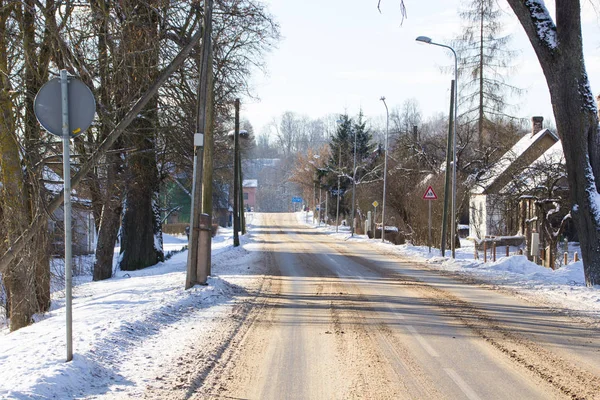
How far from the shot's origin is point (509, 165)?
31.3 metres

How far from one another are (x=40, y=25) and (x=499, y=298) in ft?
32.9

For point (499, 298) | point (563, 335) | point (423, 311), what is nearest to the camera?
point (563, 335)

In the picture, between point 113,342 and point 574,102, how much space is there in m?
11.4

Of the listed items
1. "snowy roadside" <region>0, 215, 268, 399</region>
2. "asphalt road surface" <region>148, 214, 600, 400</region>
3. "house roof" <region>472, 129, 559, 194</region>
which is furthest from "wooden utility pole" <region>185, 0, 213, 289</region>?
"house roof" <region>472, 129, 559, 194</region>

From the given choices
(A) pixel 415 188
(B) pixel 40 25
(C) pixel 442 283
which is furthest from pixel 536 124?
(B) pixel 40 25

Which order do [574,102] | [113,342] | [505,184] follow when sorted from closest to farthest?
[113,342] → [574,102] → [505,184]

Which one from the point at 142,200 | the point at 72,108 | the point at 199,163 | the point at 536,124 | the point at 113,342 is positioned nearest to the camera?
the point at 72,108

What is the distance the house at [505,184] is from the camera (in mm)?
28656

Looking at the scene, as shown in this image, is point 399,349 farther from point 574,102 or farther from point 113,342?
point 574,102

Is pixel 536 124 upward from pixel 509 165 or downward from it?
upward

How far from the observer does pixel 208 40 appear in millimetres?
12273

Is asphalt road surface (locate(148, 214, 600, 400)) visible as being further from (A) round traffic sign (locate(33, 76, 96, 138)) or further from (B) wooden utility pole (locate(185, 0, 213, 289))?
(A) round traffic sign (locate(33, 76, 96, 138))

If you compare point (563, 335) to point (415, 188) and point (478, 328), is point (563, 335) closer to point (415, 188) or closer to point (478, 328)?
point (478, 328)

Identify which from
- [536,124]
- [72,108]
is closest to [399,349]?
[72,108]
